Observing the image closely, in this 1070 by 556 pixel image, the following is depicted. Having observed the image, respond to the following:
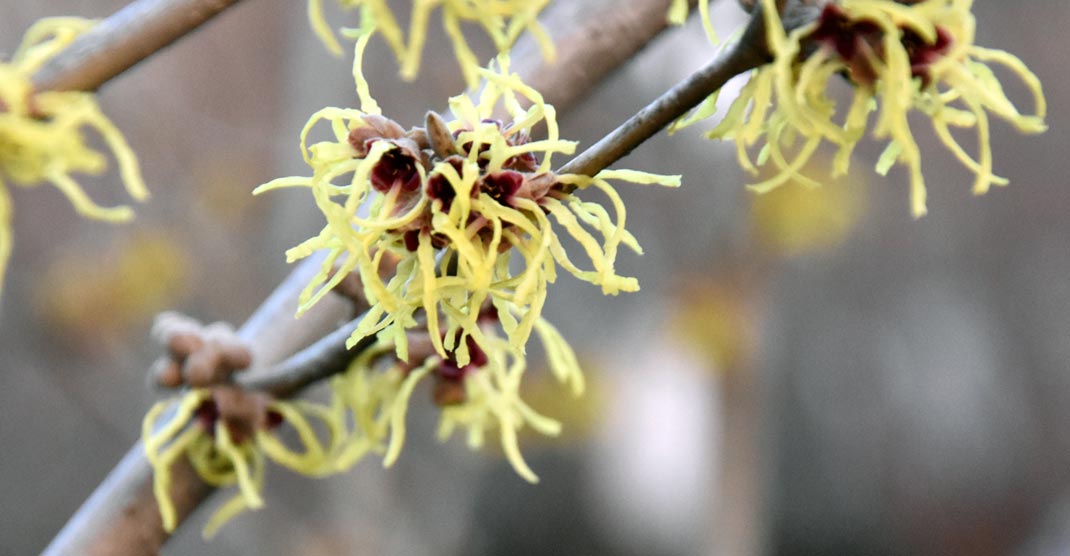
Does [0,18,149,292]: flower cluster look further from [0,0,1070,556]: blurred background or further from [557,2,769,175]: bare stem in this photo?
[0,0,1070,556]: blurred background

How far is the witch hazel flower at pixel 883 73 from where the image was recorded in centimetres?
28

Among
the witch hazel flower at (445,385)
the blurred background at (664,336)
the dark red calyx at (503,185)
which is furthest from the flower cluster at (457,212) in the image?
the blurred background at (664,336)

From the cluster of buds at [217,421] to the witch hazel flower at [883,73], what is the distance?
0.31m

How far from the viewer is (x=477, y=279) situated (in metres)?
0.31

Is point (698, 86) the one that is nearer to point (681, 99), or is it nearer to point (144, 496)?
point (681, 99)

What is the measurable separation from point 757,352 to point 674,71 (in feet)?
1.30

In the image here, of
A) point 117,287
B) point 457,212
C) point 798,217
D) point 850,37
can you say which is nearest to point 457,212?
point 457,212

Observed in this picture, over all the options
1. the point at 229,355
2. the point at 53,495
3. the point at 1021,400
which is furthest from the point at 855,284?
the point at 229,355

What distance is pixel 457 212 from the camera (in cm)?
31

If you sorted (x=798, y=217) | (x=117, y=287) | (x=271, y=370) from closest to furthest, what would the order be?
(x=271, y=370) < (x=798, y=217) < (x=117, y=287)

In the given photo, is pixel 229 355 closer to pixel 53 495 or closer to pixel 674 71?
pixel 674 71

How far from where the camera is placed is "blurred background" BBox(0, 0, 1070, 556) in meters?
1.52

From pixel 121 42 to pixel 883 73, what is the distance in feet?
0.81

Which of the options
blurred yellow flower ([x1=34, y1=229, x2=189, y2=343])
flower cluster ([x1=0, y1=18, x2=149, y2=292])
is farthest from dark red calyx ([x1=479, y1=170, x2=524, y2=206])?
Answer: blurred yellow flower ([x1=34, y1=229, x2=189, y2=343])
